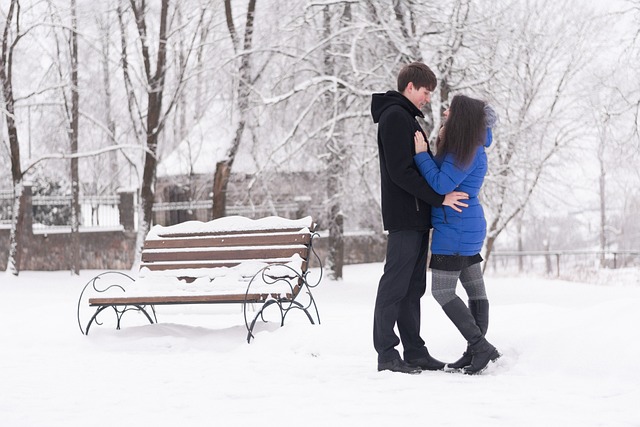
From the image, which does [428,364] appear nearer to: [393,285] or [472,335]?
[472,335]

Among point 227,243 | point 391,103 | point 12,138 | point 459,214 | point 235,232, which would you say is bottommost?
point 227,243

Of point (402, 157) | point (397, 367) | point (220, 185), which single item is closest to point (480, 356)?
point (397, 367)

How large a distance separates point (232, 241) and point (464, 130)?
11.5 feet

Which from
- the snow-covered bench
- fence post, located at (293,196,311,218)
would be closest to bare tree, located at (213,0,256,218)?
fence post, located at (293,196,311,218)

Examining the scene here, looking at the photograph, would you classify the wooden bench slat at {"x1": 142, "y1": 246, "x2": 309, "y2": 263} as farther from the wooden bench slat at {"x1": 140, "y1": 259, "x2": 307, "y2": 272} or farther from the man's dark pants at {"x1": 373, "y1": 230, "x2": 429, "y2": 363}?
the man's dark pants at {"x1": 373, "y1": 230, "x2": 429, "y2": 363}

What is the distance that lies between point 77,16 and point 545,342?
17466mm

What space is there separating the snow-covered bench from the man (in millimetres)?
1863

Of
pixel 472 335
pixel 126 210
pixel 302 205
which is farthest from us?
pixel 126 210

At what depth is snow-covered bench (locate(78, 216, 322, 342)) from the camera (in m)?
7.30

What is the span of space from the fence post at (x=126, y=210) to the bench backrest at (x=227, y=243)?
1622cm

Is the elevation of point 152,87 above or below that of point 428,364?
above

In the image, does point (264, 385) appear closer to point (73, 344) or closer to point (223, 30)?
point (73, 344)

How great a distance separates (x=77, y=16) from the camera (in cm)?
2034

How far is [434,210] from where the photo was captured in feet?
17.3
